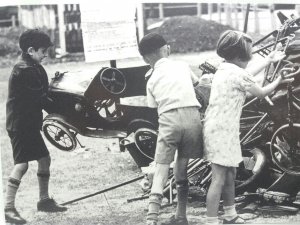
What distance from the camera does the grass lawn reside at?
2799mm

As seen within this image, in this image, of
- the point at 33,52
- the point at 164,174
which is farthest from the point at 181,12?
the point at 164,174

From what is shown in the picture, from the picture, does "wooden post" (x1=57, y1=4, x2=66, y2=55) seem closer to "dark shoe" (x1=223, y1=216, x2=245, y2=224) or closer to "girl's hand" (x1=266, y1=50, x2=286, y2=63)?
"girl's hand" (x1=266, y1=50, x2=286, y2=63)

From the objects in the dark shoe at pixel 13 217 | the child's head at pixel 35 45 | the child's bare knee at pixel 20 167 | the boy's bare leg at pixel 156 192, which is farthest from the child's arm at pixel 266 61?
the dark shoe at pixel 13 217

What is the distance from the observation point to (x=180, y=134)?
8.23 ft

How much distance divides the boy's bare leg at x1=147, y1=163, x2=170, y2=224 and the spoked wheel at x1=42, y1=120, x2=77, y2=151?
0.71 meters

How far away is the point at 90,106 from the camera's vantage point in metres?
3.07

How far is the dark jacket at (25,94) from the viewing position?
2814 mm

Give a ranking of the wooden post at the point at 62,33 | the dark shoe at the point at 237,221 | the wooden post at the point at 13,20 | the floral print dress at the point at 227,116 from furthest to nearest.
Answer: the wooden post at the point at 13,20 → the wooden post at the point at 62,33 → the dark shoe at the point at 237,221 → the floral print dress at the point at 227,116

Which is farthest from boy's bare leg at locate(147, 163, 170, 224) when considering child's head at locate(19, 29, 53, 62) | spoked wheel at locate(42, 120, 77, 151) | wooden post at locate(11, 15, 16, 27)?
wooden post at locate(11, 15, 16, 27)

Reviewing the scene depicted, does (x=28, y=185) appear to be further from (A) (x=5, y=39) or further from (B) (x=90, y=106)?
(A) (x=5, y=39)

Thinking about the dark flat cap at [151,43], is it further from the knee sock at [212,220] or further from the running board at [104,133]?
the knee sock at [212,220]

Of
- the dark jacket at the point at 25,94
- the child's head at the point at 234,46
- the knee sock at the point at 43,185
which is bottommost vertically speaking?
the knee sock at the point at 43,185

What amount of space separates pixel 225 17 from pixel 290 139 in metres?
2.67

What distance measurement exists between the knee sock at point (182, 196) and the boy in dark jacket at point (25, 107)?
28.2 inches
